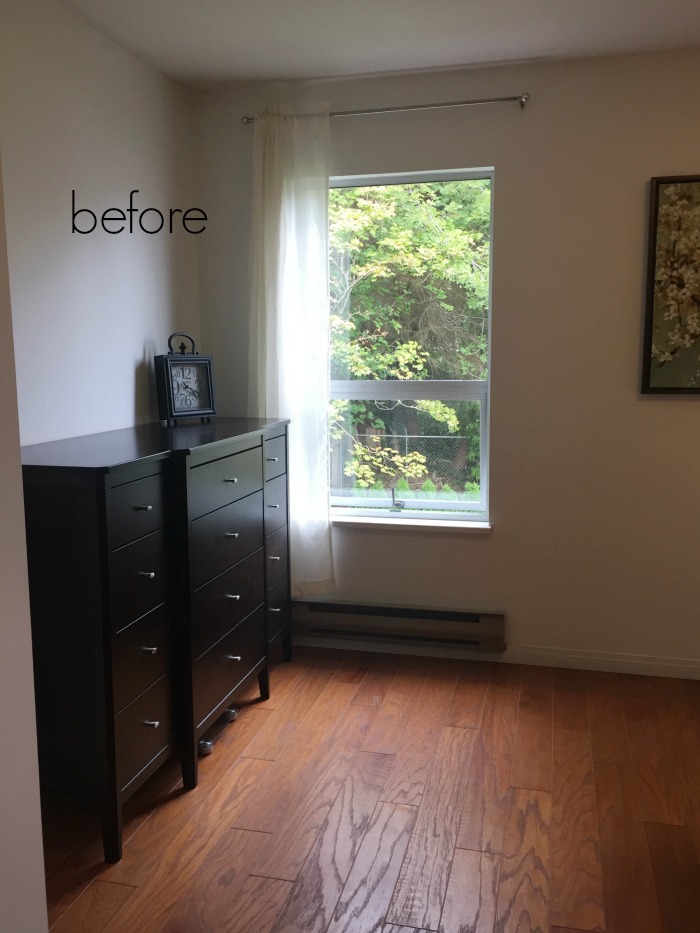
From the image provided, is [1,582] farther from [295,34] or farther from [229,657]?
[295,34]

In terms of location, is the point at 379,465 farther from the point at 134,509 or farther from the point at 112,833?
the point at 112,833

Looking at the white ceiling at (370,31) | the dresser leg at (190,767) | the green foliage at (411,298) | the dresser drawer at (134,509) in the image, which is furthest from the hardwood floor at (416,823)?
the white ceiling at (370,31)

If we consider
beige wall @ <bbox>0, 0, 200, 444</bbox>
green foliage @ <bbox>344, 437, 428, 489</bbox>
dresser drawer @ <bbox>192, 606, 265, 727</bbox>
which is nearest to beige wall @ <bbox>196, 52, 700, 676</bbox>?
green foliage @ <bbox>344, 437, 428, 489</bbox>

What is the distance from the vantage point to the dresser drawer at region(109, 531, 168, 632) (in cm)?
203

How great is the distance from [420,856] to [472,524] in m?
1.57

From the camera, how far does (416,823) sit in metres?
2.25

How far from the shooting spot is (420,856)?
2098 mm

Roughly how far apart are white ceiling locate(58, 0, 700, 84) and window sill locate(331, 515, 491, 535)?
1.84 metres

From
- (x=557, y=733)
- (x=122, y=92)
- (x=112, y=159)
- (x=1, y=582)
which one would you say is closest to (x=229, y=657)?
(x=557, y=733)

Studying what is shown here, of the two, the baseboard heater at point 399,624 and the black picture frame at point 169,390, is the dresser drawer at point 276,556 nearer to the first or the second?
the baseboard heater at point 399,624

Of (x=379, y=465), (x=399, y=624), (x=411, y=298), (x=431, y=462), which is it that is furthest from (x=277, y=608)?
(x=411, y=298)

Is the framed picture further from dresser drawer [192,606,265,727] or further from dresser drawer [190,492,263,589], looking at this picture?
dresser drawer [192,606,265,727]

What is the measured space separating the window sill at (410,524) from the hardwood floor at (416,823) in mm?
659

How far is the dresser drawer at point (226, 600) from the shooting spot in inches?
95.4
